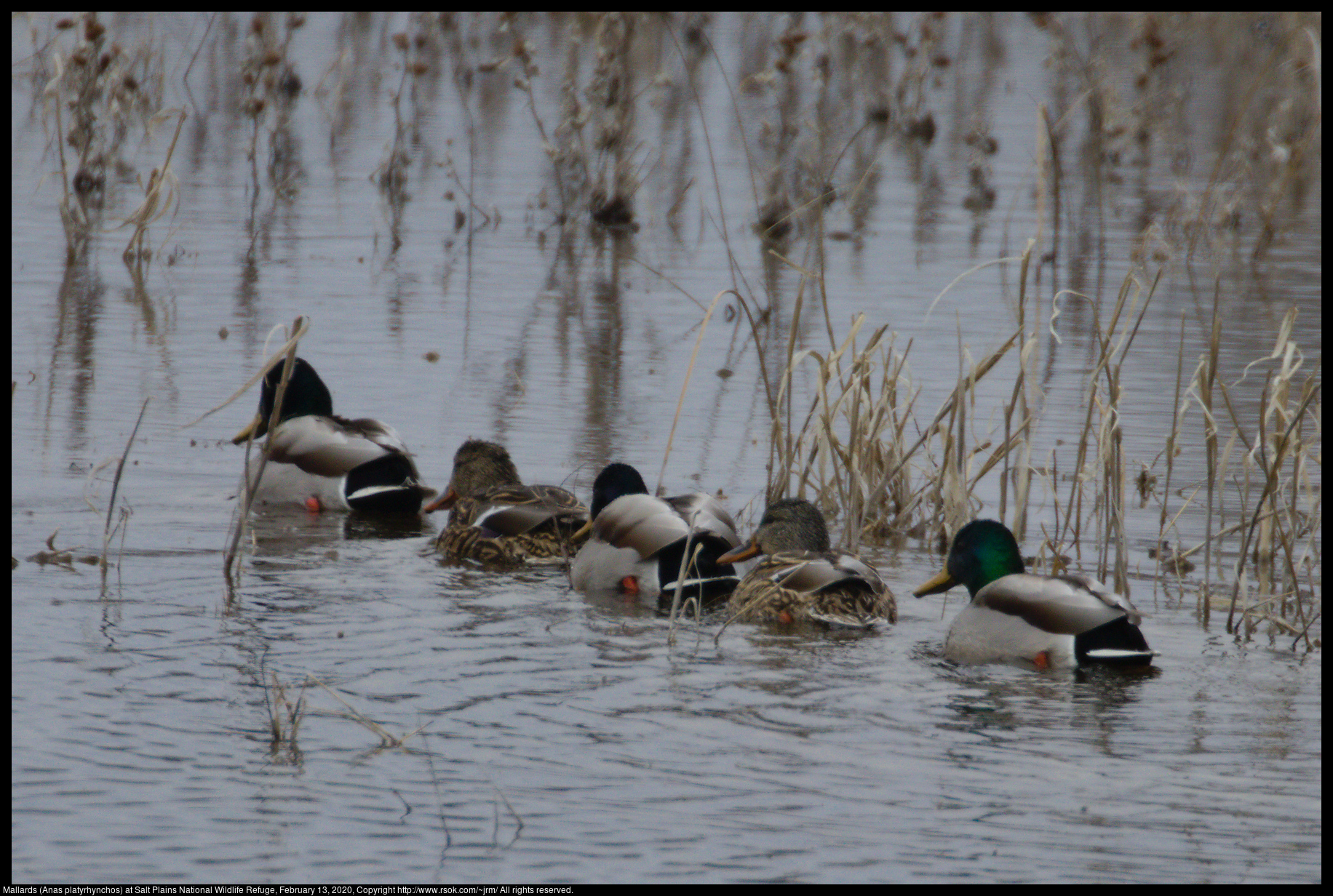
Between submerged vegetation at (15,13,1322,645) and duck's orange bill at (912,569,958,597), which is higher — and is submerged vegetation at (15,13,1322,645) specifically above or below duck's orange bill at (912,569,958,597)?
above

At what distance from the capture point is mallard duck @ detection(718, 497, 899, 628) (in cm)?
675

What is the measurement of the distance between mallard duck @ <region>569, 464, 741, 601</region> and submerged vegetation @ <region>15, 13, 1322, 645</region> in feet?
2.46

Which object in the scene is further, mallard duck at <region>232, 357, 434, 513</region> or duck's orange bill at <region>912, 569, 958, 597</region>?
mallard duck at <region>232, 357, 434, 513</region>

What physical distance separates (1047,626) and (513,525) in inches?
93.6

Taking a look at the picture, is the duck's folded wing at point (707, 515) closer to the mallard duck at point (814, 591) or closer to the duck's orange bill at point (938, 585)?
the mallard duck at point (814, 591)

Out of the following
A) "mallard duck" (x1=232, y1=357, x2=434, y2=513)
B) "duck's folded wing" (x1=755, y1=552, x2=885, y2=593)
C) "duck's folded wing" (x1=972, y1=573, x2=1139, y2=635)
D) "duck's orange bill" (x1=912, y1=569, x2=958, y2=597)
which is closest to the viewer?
"duck's folded wing" (x1=972, y1=573, x2=1139, y2=635)

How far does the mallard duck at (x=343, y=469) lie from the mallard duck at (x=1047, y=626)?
10.1 ft

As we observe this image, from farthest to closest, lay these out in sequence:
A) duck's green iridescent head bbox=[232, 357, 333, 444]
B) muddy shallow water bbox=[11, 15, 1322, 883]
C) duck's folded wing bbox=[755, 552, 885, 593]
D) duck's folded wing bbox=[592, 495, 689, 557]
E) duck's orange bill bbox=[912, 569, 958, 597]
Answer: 1. duck's green iridescent head bbox=[232, 357, 333, 444]
2. duck's folded wing bbox=[592, 495, 689, 557]
3. duck's orange bill bbox=[912, 569, 958, 597]
4. duck's folded wing bbox=[755, 552, 885, 593]
5. muddy shallow water bbox=[11, 15, 1322, 883]

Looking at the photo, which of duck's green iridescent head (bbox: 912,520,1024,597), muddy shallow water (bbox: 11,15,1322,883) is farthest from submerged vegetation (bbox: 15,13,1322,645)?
duck's green iridescent head (bbox: 912,520,1024,597)

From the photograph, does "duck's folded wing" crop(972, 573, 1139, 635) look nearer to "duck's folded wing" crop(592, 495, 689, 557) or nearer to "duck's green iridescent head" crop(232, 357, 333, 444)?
"duck's folded wing" crop(592, 495, 689, 557)

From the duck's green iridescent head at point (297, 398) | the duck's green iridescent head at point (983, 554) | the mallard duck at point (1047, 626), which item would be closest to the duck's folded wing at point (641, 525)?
the duck's green iridescent head at point (983, 554)

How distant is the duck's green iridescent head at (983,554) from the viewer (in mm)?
6746

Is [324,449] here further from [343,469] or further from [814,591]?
[814,591]
